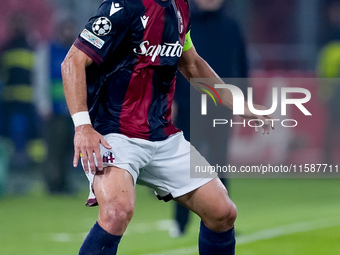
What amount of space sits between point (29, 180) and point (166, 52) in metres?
8.48

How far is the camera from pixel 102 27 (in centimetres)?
470

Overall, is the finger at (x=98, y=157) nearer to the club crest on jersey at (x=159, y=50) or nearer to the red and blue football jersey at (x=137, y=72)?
the red and blue football jersey at (x=137, y=72)

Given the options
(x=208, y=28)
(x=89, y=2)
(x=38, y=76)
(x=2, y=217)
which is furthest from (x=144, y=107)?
(x=89, y=2)

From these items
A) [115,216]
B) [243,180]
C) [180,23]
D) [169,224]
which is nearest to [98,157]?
[115,216]

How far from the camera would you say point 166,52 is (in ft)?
16.4

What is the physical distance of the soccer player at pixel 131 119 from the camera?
15.0 feet

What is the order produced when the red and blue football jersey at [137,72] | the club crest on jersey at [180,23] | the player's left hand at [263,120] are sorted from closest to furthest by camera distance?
1. the red and blue football jersey at [137,72]
2. the club crest on jersey at [180,23]
3. the player's left hand at [263,120]

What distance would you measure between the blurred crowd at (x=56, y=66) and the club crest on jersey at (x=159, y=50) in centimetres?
275

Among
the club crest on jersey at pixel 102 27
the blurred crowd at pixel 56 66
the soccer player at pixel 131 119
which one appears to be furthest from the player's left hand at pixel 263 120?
the blurred crowd at pixel 56 66

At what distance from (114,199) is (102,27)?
931mm

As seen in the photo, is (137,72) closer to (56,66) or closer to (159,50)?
(159,50)

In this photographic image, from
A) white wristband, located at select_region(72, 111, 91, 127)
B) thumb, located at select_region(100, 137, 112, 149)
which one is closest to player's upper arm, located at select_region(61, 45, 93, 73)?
white wristband, located at select_region(72, 111, 91, 127)

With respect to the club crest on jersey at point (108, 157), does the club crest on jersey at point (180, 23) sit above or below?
above

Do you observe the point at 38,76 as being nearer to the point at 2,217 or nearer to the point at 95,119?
the point at 2,217
